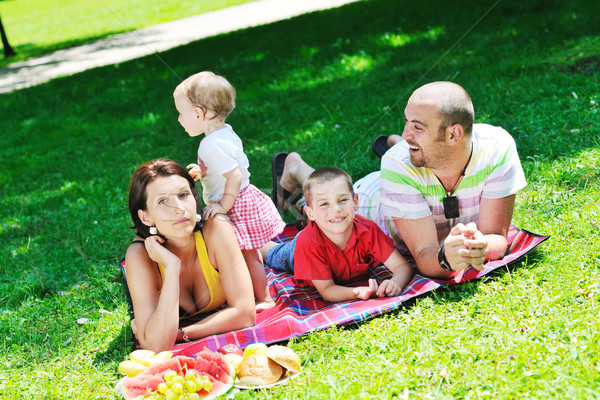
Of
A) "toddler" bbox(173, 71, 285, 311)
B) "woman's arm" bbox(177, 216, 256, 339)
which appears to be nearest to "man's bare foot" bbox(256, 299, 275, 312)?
"toddler" bbox(173, 71, 285, 311)

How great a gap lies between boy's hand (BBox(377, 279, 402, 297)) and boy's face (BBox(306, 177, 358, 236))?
1.30 feet

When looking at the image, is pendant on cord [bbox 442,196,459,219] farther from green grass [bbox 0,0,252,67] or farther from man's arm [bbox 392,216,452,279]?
green grass [bbox 0,0,252,67]

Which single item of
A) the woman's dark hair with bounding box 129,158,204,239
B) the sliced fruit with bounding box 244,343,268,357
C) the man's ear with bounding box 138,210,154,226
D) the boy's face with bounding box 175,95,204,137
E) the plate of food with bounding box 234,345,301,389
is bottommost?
the plate of food with bounding box 234,345,301,389

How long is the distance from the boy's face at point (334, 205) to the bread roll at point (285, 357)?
0.88 metres

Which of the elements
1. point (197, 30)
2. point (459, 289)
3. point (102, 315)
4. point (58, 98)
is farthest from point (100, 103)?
point (459, 289)

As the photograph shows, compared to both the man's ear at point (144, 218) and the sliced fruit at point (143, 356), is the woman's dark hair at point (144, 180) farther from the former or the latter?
the sliced fruit at point (143, 356)

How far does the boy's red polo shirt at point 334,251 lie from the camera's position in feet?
12.3

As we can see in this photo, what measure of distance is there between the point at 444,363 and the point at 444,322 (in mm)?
391

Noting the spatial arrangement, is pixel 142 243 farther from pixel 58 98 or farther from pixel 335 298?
pixel 58 98

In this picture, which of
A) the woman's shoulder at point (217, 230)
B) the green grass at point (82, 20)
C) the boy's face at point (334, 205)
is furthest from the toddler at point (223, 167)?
the green grass at point (82, 20)

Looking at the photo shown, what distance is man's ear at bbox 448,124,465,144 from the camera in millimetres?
3453

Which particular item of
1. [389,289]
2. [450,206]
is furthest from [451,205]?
[389,289]

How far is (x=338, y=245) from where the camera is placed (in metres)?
3.81

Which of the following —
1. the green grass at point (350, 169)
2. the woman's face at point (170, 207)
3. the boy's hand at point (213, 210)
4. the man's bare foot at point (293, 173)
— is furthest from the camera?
the man's bare foot at point (293, 173)
